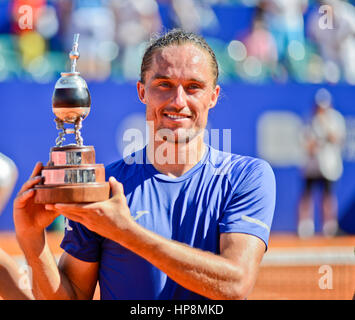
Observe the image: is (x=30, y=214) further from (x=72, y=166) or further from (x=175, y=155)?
(x=175, y=155)

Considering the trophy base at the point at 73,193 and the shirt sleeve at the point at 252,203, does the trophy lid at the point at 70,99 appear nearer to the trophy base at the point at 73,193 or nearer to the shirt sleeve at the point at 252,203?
the trophy base at the point at 73,193

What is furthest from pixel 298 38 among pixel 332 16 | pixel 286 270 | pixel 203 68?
pixel 203 68

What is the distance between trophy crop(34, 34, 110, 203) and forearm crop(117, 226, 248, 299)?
9.5 inches

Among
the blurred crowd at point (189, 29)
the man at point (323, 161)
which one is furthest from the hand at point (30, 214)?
the man at point (323, 161)

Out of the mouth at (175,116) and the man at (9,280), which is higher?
the mouth at (175,116)

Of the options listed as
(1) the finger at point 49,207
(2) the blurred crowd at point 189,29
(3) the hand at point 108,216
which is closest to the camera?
(3) the hand at point 108,216

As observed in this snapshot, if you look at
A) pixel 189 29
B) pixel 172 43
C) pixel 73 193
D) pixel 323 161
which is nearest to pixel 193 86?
pixel 172 43

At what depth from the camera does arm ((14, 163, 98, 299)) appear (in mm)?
2381

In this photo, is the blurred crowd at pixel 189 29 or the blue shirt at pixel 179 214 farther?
the blurred crowd at pixel 189 29

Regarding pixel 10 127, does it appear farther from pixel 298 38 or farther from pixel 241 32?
pixel 298 38

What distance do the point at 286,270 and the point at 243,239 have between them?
599 cm

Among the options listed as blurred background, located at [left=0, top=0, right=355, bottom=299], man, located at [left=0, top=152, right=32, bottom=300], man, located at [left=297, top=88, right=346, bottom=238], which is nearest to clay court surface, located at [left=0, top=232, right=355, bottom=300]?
blurred background, located at [left=0, top=0, right=355, bottom=299]

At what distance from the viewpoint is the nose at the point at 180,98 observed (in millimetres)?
2510

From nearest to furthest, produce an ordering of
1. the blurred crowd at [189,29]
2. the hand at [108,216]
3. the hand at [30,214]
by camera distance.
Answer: the hand at [108,216], the hand at [30,214], the blurred crowd at [189,29]
